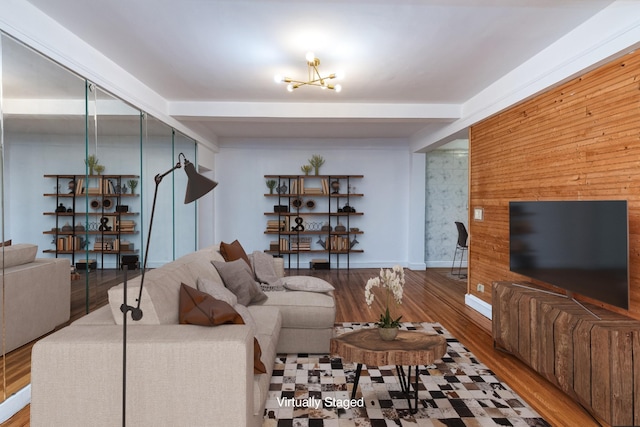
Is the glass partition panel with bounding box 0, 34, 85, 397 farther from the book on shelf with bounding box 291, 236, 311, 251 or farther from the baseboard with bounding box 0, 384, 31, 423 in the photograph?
the book on shelf with bounding box 291, 236, 311, 251

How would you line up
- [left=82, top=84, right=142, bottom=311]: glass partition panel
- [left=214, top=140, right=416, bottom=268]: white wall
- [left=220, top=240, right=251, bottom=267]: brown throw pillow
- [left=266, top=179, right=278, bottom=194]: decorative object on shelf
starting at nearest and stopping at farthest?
[left=82, top=84, right=142, bottom=311]: glass partition panel
[left=220, top=240, right=251, bottom=267]: brown throw pillow
[left=266, top=179, right=278, bottom=194]: decorative object on shelf
[left=214, top=140, right=416, bottom=268]: white wall

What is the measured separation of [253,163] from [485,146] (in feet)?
15.7

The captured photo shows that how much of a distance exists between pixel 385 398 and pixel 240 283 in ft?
4.87

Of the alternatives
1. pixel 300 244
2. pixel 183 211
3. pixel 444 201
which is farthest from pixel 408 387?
pixel 444 201

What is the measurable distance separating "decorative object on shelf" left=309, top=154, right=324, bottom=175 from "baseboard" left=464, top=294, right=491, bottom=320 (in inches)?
156

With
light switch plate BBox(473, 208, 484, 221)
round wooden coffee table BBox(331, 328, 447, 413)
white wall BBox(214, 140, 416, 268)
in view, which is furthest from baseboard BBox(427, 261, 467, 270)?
round wooden coffee table BBox(331, 328, 447, 413)

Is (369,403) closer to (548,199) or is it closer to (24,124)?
(548,199)

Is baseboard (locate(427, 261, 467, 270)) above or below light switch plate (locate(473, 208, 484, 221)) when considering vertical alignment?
below

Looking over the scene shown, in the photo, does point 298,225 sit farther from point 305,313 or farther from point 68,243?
point 68,243

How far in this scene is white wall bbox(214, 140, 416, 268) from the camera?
26.0 feet

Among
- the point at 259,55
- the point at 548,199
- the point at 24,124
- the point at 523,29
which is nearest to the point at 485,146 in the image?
the point at 548,199

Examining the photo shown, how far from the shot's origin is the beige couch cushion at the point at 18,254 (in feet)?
7.80

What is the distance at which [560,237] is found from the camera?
3.02 meters

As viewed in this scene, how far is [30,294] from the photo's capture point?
9.13 ft
